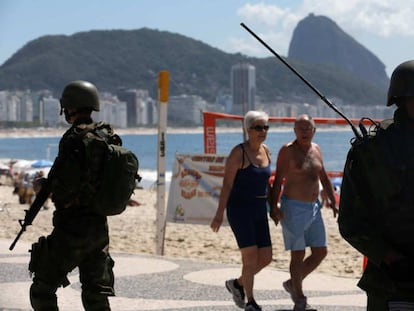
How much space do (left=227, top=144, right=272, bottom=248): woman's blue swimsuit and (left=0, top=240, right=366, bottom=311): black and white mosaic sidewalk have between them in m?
0.62

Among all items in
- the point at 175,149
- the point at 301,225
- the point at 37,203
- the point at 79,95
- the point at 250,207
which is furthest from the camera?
the point at 175,149

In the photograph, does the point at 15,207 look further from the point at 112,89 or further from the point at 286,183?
the point at 112,89

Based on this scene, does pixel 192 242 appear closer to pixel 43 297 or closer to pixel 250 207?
pixel 250 207

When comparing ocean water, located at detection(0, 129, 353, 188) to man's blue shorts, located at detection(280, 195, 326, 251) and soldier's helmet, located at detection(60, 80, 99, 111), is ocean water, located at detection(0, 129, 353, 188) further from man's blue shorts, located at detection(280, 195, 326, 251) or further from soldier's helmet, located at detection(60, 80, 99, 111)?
soldier's helmet, located at detection(60, 80, 99, 111)

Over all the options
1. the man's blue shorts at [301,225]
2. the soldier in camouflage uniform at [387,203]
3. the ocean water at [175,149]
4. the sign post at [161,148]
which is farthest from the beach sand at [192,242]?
the soldier in camouflage uniform at [387,203]

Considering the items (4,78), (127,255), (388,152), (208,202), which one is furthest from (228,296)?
(4,78)

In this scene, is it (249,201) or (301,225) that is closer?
(249,201)

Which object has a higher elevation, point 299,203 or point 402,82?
point 402,82

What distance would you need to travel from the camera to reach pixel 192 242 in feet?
48.0

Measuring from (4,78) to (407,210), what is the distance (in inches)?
6861

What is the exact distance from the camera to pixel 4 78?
567 feet

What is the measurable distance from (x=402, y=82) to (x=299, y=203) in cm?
398

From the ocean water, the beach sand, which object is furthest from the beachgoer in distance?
the ocean water

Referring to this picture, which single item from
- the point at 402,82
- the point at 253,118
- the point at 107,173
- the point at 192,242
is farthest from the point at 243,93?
the point at 402,82
